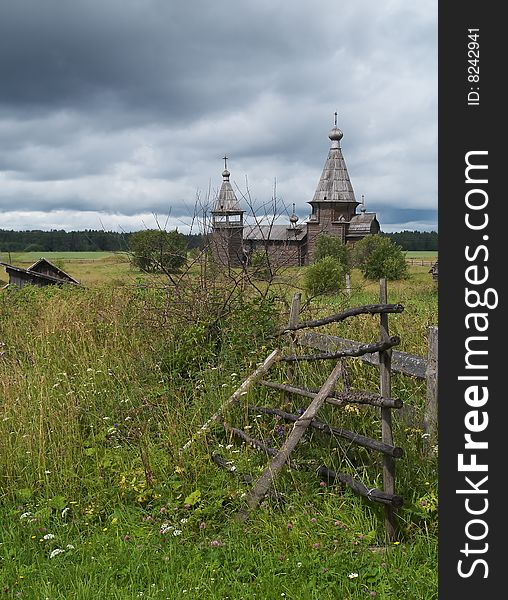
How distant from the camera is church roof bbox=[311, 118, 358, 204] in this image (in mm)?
55094

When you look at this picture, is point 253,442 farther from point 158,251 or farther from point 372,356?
point 158,251

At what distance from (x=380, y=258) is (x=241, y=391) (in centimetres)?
4070

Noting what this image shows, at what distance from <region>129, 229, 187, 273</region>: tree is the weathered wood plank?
98.5 inches

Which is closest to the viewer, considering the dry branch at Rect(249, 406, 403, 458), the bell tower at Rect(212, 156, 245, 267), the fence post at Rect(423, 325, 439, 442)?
the dry branch at Rect(249, 406, 403, 458)

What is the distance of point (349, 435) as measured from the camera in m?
4.89

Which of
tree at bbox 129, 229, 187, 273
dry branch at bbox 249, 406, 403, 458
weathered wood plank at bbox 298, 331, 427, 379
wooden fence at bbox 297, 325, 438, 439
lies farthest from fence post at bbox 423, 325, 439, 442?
tree at bbox 129, 229, 187, 273

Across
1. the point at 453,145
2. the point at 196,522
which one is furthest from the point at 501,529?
the point at 196,522

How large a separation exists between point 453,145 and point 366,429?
341 cm

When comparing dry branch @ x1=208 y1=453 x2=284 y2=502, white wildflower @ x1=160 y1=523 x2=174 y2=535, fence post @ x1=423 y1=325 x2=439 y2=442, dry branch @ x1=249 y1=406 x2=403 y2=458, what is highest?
fence post @ x1=423 y1=325 x2=439 y2=442

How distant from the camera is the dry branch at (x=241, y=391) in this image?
18.5ft

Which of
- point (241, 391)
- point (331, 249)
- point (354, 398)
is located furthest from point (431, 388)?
point (331, 249)

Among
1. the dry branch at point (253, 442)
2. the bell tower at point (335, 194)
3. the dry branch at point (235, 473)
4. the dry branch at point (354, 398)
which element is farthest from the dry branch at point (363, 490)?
the bell tower at point (335, 194)

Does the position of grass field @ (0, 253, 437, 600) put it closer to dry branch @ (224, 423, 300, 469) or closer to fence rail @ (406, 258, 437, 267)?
dry branch @ (224, 423, 300, 469)

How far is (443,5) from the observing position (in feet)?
8.87
